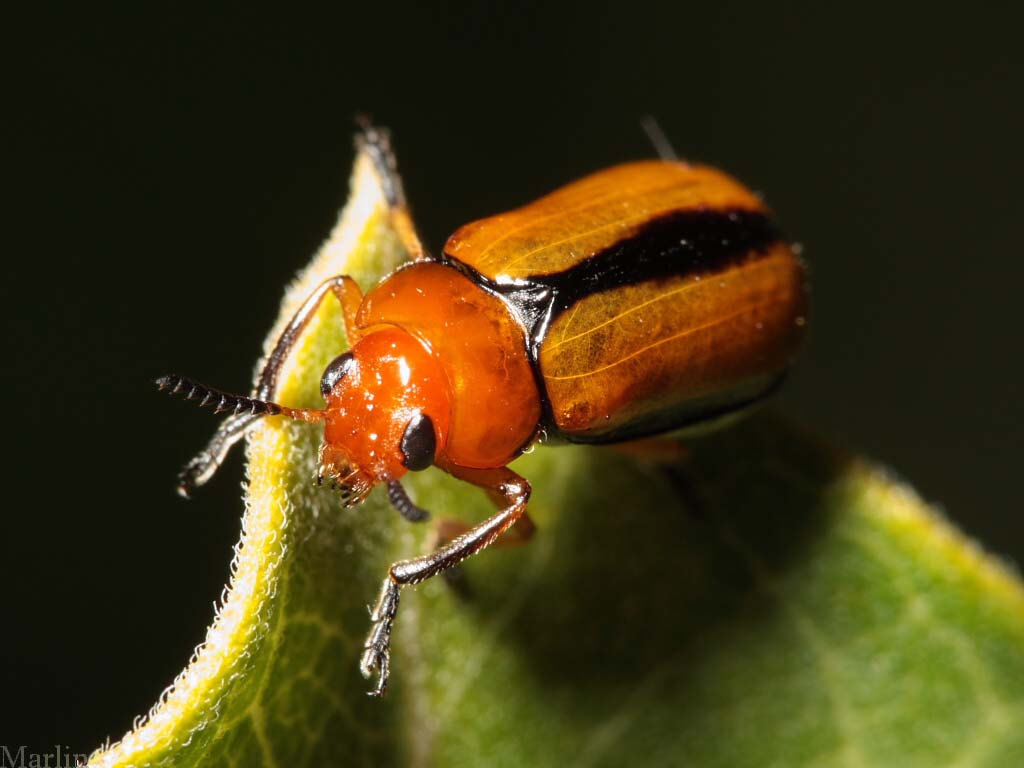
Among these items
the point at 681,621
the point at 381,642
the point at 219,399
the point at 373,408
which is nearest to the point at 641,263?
the point at 373,408

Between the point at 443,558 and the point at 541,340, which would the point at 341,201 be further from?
the point at 443,558

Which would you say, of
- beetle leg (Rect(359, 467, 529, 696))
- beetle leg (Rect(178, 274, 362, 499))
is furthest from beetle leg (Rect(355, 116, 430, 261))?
beetle leg (Rect(359, 467, 529, 696))

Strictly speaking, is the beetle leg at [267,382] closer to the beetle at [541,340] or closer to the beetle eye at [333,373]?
the beetle at [541,340]

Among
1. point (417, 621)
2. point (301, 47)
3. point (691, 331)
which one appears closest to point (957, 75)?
point (301, 47)

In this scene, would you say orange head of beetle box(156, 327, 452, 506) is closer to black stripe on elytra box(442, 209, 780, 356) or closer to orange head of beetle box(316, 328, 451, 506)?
orange head of beetle box(316, 328, 451, 506)

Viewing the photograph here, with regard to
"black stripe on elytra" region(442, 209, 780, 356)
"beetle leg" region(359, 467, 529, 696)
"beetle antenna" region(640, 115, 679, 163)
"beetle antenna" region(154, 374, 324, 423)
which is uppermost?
"beetle antenna" region(154, 374, 324, 423)

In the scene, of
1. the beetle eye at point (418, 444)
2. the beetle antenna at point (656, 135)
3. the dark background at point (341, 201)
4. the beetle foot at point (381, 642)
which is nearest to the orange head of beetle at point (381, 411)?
the beetle eye at point (418, 444)
